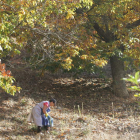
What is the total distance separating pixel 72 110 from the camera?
10383mm

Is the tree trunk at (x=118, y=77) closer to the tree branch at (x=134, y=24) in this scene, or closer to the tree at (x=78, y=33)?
the tree at (x=78, y=33)

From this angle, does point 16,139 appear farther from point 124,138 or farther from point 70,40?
point 70,40

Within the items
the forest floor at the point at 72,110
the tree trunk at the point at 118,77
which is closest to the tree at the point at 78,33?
the tree trunk at the point at 118,77

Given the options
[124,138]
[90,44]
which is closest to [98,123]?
[124,138]

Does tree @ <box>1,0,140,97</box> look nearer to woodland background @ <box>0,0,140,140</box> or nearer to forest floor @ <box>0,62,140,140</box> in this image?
woodland background @ <box>0,0,140,140</box>

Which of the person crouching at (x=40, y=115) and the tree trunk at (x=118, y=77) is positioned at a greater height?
the tree trunk at (x=118, y=77)

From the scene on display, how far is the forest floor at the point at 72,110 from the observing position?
22.4ft

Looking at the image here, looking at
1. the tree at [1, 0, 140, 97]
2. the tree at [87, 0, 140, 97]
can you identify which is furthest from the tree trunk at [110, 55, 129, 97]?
the tree at [87, 0, 140, 97]

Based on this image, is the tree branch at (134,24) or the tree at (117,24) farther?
the tree branch at (134,24)

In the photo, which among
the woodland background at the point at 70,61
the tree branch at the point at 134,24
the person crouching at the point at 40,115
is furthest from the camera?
the tree branch at the point at 134,24

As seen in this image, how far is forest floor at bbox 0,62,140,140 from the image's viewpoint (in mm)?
6824

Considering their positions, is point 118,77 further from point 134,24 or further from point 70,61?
point 70,61

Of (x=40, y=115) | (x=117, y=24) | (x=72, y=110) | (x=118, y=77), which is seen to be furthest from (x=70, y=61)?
(x=118, y=77)

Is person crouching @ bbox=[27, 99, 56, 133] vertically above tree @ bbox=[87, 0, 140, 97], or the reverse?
tree @ bbox=[87, 0, 140, 97]
